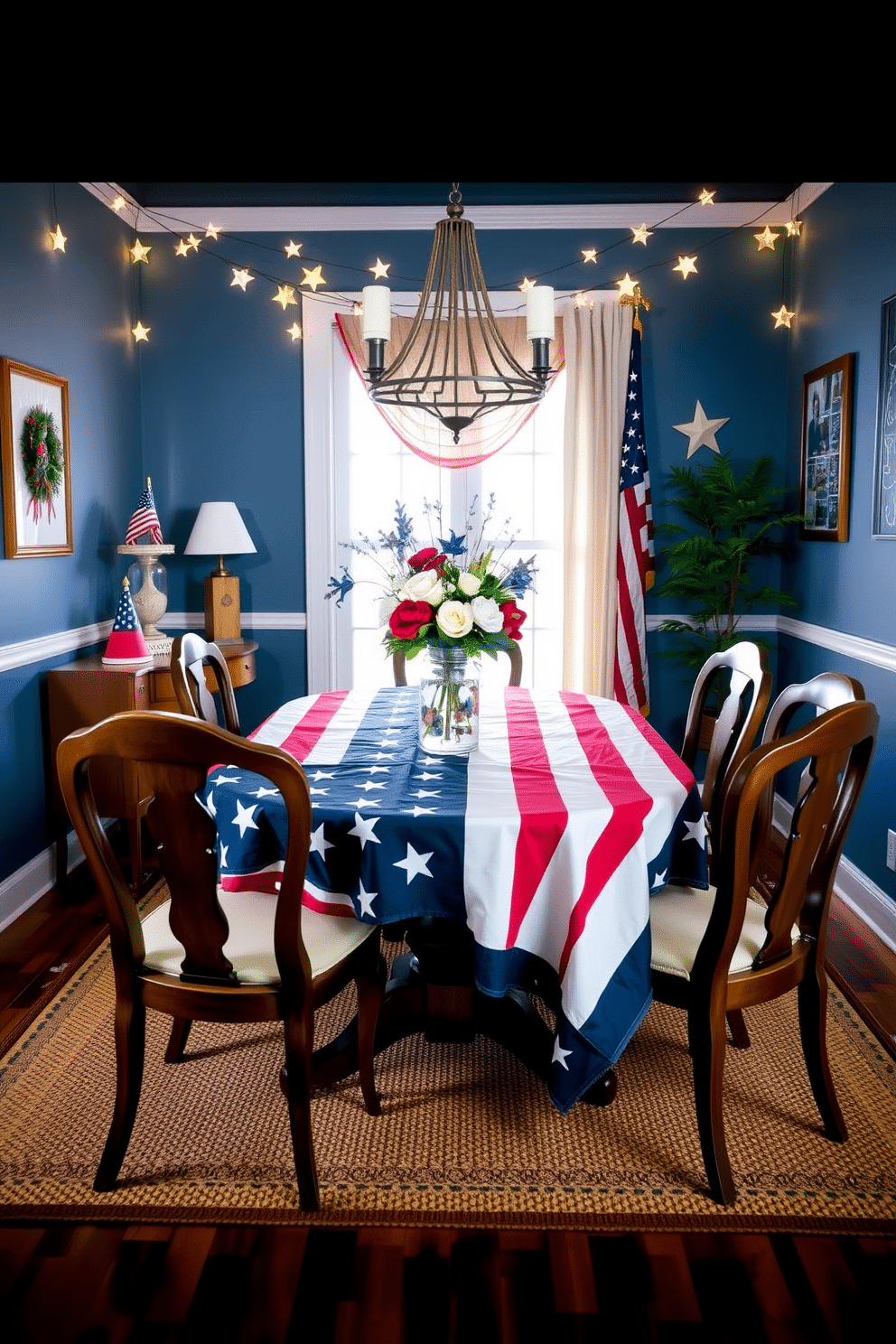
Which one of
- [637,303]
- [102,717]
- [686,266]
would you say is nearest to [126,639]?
[102,717]

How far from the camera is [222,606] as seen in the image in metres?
4.43

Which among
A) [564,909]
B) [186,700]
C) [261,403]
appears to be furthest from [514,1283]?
[261,403]

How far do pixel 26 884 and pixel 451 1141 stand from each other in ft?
6.71

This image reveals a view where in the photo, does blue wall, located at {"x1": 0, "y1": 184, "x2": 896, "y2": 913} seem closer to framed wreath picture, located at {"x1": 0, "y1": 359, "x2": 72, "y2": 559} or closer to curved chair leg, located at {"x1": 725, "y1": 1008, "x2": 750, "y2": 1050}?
framed wreath picture, located at {"x1": 0, "y1": 359, "x2": 72, "y2": 559}

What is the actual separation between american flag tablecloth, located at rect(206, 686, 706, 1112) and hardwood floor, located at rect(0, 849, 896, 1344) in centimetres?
35

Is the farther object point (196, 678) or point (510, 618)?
point (196, 678)

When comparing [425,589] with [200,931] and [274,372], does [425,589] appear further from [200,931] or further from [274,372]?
[274,372]

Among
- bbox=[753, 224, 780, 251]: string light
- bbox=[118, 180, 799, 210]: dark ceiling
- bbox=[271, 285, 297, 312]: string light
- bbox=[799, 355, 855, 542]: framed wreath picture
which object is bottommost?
bbox=[799, 355, 855, 542]: framed wreath picture

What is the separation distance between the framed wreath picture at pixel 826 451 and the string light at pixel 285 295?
228cm

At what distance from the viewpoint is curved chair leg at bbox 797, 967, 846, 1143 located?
212cm

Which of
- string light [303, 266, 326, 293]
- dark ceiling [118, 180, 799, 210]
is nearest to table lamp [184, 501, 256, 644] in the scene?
string light [303, 266, 326, 293]

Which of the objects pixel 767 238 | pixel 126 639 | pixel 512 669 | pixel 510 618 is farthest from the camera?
pixel 767 238
